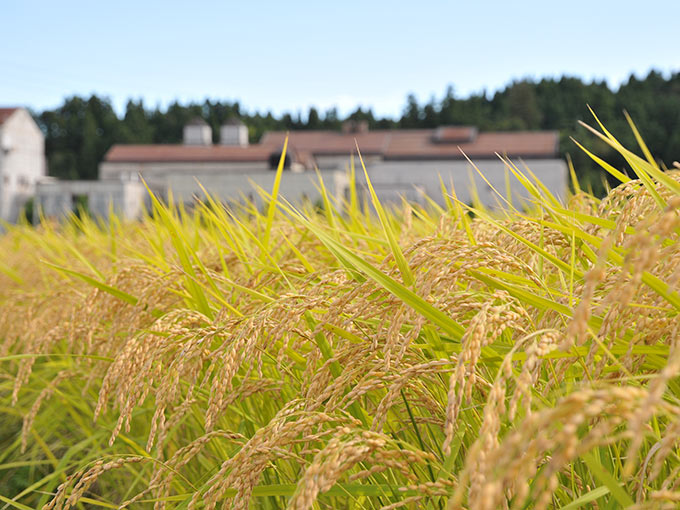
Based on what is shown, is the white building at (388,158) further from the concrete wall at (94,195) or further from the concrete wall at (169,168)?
the concrete wall at (94,195)

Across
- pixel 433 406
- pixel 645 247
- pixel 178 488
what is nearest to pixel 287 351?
pixel 433 406

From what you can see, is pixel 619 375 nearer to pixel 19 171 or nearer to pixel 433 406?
pixel 433 406

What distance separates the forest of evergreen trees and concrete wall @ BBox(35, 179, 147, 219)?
37142mm

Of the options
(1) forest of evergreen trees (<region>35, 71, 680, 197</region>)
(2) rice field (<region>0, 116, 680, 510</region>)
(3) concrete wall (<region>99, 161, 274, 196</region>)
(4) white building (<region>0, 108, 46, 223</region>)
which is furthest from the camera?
(1) forest of evergreen trees (<region>35, 71, 680, 197</region>)

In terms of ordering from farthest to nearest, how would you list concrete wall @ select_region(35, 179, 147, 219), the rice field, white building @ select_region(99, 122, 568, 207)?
white building @ select_region(99, 122, 568, 207), concrete wall @ select_region(35, 179, 147, 219), the rice field

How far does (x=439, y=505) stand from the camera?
1.34 metres

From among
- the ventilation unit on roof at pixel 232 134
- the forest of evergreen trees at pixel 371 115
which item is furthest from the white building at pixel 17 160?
the forest of evergreen trees at pixel 371 115

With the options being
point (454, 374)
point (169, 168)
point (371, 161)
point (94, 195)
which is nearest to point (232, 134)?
point (169, 168)

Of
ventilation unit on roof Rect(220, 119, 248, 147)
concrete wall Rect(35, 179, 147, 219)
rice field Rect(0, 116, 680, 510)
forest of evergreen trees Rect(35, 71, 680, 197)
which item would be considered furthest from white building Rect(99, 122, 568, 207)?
rice field Rect(0, 116, 680, 510)

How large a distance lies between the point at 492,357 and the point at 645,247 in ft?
2.23

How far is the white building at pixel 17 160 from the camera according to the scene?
133 ft

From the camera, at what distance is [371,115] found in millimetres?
87688

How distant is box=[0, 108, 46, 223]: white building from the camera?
40.4m

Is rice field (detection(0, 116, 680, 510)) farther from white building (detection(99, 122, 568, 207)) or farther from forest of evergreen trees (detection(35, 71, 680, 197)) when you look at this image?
forest of evergreen trees (detection(35, 71, 680, 197))
